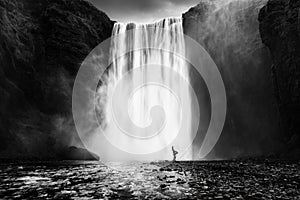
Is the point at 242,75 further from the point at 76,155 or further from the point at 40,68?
the point at 40,68

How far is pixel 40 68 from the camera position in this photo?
159 feet

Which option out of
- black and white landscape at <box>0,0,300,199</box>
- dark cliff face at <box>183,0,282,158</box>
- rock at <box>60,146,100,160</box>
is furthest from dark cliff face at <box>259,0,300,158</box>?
rock at <box>60,146,100,160</box>

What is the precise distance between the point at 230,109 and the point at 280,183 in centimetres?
3706

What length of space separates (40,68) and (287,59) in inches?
1756

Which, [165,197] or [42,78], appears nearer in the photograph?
[165,197]

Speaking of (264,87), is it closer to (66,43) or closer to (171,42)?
(171,42)

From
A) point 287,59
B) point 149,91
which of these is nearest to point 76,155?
point 149,91

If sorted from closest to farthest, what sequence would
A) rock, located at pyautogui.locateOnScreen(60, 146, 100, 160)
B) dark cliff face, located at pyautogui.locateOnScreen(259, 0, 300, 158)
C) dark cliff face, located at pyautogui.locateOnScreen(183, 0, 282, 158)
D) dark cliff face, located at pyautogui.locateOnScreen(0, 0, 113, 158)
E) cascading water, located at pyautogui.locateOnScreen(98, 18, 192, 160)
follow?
dark cliff face, located at pyautogui.locateOnScreen(259, 0, 300, 158), dark cliff face, located at pyautogui.locateOnScreen(0, 0, 113, 158), rock, located at pyautogui.locateOnScreen(60, 146, 100, 160), dark cliff face, located at pyautogui.locateOnScreen(183, 0, 282, 158), cascading water, located at pyautogui.locateOnScreen(98, 18, 192, 160)

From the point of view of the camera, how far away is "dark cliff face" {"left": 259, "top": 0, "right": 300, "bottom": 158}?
3247 centimetres

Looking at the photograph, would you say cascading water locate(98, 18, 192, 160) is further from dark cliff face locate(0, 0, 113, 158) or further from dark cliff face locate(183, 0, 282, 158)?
dark cliff face locate(0, 0, 113, 158)

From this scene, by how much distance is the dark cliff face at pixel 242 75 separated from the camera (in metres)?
42.7

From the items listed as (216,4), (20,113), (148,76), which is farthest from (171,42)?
(20,113)

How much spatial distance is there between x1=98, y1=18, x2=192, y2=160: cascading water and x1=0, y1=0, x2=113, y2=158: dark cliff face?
8.67 m

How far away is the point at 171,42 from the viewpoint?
184 ft
